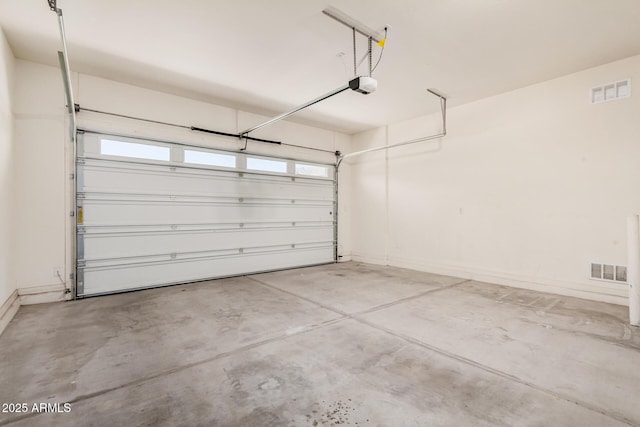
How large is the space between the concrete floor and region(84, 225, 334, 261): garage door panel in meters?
0.71

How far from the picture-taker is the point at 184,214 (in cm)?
460

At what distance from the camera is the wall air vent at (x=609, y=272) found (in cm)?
346

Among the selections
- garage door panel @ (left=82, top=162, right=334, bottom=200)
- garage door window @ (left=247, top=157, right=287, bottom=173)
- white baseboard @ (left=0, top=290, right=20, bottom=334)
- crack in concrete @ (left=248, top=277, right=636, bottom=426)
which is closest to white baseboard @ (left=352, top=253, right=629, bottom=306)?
crack in concrete @ (left=248, top=277, right=636, bottom=426)

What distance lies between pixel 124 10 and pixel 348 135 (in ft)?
16.5

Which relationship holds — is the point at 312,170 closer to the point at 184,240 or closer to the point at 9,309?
the point at 184,240

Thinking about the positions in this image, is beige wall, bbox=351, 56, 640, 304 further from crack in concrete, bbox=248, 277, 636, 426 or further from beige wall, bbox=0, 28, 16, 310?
beige wall, bbox=0, 28, 16, 310

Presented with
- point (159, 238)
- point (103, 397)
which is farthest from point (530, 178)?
point (159, 238)

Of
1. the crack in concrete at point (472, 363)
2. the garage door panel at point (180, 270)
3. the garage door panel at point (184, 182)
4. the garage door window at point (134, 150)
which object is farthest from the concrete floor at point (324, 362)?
the garage door window at point (134, 150)

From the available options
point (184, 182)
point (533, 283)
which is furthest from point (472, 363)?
point (184, 182)

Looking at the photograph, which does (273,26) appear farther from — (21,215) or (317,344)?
(21,215)

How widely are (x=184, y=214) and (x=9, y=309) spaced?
2195mm

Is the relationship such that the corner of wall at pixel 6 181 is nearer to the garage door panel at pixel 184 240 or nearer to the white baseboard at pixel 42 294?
the white baseboard at pixel 42 294

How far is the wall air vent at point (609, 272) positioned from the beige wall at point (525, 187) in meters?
0.07

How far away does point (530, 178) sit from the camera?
420cm
